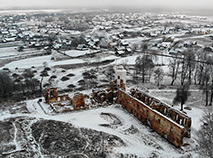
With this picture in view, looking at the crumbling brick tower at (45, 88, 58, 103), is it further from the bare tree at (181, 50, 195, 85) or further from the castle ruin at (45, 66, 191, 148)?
the bare tree at (181, 50, 195, 85)

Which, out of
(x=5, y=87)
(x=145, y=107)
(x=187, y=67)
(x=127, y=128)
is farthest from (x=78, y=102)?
(x=187, y=67)

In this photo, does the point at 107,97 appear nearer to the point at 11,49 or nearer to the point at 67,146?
the point at 67,146

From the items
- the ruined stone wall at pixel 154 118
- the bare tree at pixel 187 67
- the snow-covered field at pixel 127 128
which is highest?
the bare tree at pixel 187 67

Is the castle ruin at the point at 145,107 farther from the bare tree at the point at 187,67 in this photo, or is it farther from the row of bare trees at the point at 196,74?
the bare tree at the point at 187,67

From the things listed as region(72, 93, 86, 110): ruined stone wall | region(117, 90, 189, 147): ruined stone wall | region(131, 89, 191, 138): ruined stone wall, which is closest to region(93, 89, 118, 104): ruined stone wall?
region(117, 90, 189, 147): ruined stone wall

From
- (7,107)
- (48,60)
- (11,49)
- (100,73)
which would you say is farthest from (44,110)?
(11,49)

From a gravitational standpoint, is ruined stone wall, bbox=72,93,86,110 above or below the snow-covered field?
above

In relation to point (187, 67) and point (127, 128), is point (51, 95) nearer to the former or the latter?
point (127, 128)

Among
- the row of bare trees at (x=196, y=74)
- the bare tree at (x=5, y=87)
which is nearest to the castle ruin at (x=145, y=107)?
the bare tree at (x=5, y=87)
